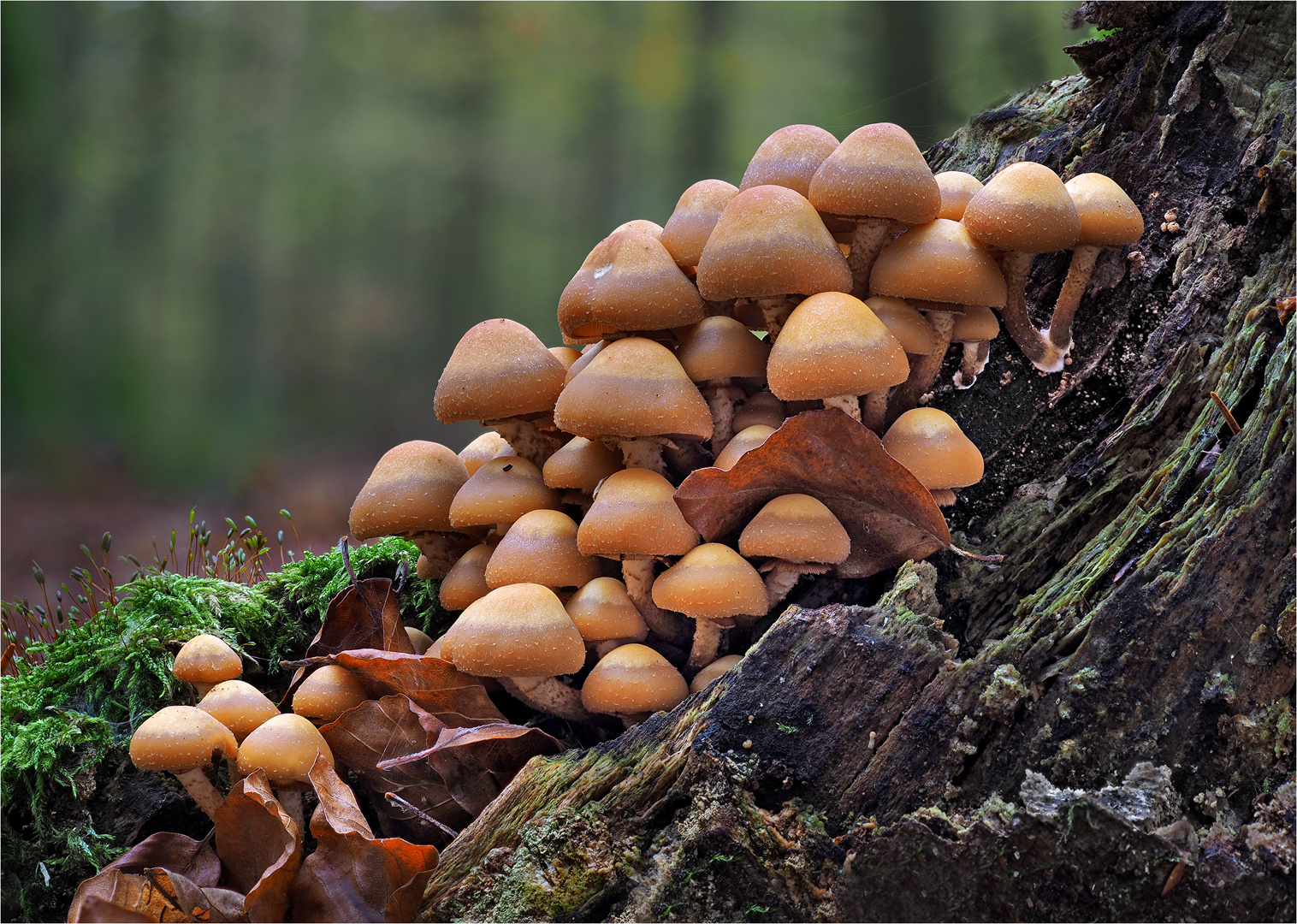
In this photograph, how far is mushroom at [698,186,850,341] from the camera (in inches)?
66.7

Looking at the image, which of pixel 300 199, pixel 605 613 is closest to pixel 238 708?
pixel 605 613

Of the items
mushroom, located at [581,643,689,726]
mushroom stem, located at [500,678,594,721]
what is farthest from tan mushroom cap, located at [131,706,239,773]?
mushroom, located at [581,643,689,726]

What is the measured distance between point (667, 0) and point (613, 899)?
669cm

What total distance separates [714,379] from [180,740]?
134cm

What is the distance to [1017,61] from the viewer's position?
2693 millimetres

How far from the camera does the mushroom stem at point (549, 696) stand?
1.87 meters

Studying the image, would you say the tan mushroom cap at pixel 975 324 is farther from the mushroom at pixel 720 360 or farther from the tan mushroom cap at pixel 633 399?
the tan mushroom cap at pixel 633 399

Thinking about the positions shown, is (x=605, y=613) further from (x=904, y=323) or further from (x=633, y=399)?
(x=904, y=323)

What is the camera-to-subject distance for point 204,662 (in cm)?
193

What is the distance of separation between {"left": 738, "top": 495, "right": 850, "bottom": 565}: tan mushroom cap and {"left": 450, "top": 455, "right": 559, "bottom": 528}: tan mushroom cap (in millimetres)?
565

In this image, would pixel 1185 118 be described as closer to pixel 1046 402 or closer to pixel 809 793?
pixel 1046 402

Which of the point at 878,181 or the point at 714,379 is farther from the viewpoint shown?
the point at 714,379

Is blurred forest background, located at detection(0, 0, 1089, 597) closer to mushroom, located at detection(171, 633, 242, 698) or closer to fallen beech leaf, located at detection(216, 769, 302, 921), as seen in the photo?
mushroom, located at detection(171, 633, 242, 698)

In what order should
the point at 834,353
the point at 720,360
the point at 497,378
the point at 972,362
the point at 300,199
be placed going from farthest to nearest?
the point at 300,199 < the point at 972,362 < the point at 497,378 < the point at 720,360 < the point at 834,353
